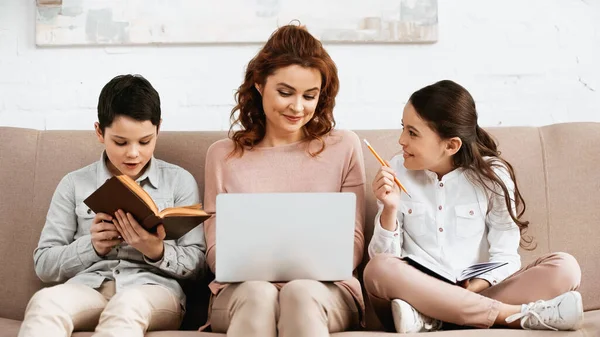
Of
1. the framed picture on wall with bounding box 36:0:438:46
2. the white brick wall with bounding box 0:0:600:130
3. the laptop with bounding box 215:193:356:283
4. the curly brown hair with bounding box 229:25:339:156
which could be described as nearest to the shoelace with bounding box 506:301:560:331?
the laptop with bounding box 215:193:356:283

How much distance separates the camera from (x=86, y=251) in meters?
2.25

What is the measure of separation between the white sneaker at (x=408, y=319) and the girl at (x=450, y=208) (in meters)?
0.04

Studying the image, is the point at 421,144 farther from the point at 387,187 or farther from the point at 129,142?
the point at 129,142

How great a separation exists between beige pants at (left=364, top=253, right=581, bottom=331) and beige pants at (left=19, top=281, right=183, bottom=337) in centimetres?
56

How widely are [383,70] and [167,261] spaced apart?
3.76 ft

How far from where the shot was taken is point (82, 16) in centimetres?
281

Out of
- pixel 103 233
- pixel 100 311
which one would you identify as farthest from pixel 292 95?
pixel 100 311

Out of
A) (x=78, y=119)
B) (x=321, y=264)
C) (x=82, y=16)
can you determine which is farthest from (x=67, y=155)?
(x=321, y=264)

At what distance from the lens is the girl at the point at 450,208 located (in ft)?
6.89

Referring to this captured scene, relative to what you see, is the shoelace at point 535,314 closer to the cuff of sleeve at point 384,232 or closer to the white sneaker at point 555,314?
the white sneaker at point 555,314

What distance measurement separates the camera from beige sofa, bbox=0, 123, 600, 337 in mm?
2400

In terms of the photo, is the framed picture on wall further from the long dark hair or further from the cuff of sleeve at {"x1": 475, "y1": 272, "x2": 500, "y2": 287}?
the cuff of sleeve at {"x1": 475, "y1": 272, "x2": 500, "y2": 287}

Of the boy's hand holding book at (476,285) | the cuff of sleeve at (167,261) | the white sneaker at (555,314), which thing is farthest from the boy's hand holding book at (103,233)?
the white sneaker at (555,314)

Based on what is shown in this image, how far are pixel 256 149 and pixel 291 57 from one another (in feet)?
1.03
